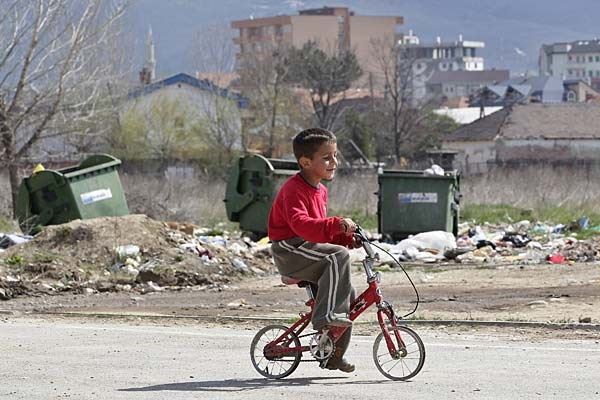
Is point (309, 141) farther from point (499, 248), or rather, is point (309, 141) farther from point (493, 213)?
point (493, 213)

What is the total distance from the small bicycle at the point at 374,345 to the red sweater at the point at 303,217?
0.64 feet

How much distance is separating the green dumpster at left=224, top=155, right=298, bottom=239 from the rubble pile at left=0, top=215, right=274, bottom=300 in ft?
16.7

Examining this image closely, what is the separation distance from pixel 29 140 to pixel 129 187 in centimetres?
424

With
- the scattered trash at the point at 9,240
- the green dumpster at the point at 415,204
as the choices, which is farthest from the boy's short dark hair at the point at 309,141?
the green dumpster at the point at 415,204

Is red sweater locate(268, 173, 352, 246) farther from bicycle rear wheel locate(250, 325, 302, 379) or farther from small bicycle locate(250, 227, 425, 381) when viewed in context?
bicycle rear wheel locate(250, 325, 302, 379)

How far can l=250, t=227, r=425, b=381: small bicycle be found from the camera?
8609 millimetres

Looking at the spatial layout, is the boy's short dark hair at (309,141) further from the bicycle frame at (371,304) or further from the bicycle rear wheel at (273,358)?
the bicycle rear wheel at (273,358)

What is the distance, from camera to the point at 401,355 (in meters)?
8.64

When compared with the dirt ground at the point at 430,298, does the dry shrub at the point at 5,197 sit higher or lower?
lower

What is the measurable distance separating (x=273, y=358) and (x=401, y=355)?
36.4 inches

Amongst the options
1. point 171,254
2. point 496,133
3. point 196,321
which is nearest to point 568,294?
point 196,321

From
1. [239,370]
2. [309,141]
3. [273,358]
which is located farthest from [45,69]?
[309,141]

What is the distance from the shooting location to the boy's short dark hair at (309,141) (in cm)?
863

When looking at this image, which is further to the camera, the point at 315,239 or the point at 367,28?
the point at 367,28
